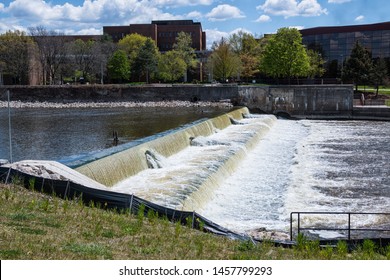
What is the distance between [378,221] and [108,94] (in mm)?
55585

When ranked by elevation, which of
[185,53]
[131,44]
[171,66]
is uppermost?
[131,44]

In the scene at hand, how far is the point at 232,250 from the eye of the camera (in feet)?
31.1

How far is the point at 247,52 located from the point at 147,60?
1666 centimetres

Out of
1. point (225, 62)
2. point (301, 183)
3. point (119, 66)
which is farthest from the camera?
point (119, 66)

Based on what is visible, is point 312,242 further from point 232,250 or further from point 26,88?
point 26,88

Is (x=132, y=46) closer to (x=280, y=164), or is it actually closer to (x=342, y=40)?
(x=342, y=40)

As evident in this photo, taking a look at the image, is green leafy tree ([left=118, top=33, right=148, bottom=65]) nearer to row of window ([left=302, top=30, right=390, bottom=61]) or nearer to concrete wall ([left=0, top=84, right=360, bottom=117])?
concrete wall ([left=0, top=84, right=360, bottom=117])

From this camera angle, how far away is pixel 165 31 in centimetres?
12038

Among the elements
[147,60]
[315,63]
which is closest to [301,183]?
[315,63]

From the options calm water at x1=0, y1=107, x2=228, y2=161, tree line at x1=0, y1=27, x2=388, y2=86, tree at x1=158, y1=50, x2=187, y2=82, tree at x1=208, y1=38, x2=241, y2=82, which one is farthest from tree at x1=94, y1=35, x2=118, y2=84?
calm water at x1=0, y1=107, x2=228, y2=161

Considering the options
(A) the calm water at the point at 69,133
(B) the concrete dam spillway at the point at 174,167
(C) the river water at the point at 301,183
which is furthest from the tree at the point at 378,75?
(B) the concrete dam spillway at the point at 174,167

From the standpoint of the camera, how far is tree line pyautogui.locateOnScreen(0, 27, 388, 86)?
70062 millimetres

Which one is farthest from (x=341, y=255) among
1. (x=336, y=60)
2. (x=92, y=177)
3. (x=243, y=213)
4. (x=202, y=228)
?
(x=336, y=60)

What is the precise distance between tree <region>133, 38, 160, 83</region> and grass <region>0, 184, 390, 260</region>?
251 feet
